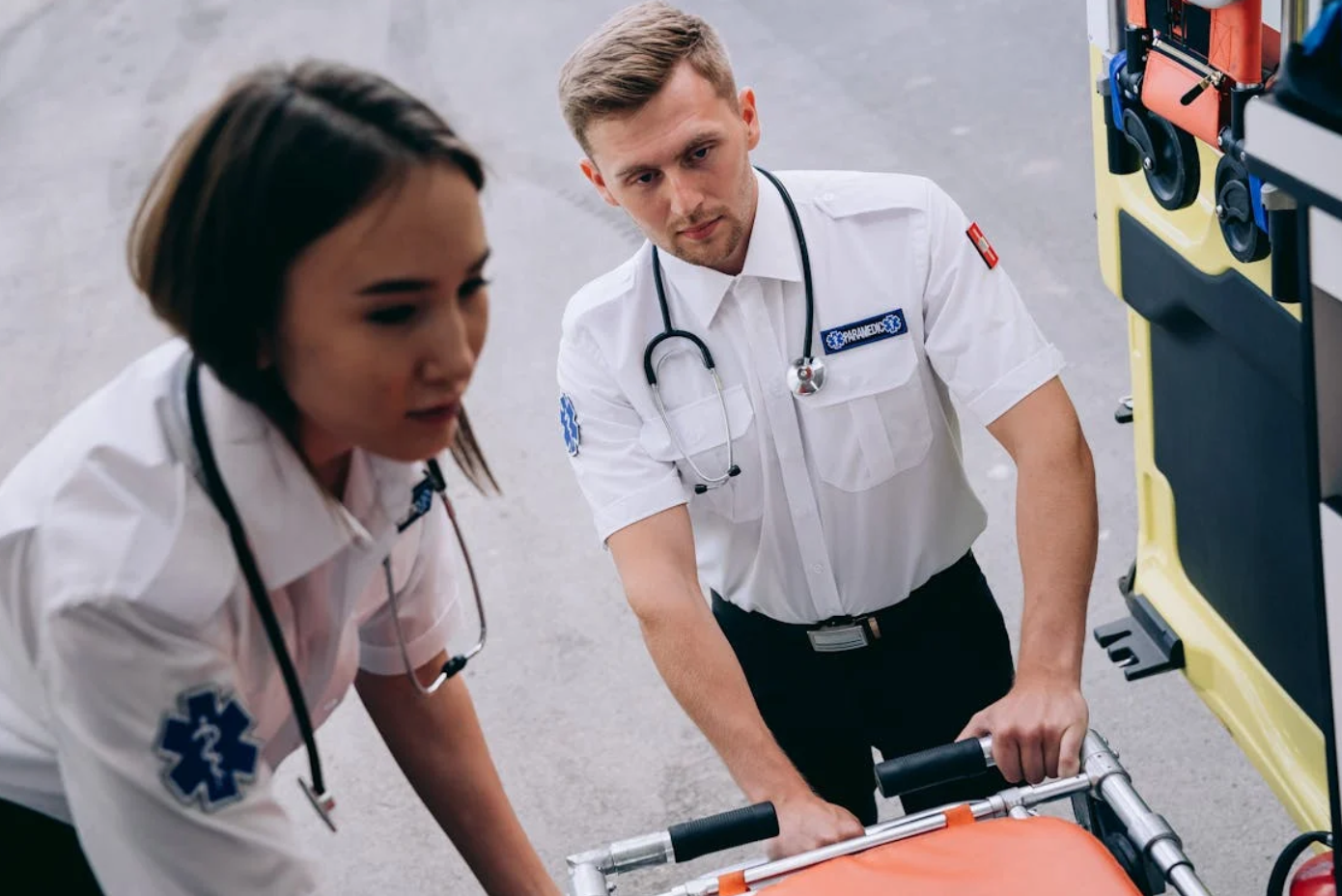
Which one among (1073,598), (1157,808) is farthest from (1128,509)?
(1073,598)

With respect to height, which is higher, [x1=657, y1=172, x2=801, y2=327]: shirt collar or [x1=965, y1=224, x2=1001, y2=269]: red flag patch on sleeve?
[x1=657, y1=172, x2=801, y2=327]: shirt collar

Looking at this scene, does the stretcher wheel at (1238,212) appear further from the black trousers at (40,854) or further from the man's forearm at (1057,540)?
the black trousers at (40,854)

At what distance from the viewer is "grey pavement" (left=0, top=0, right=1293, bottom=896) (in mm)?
2982

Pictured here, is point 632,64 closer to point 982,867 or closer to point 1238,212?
point 1238,212

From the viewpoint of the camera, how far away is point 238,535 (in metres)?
1.12

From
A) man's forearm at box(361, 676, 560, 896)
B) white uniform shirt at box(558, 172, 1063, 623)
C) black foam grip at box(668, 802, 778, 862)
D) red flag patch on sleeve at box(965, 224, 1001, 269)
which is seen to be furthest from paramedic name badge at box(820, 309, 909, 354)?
man's forearm at box(361, 676, 560, 896)

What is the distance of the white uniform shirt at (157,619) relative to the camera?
105 centimetres

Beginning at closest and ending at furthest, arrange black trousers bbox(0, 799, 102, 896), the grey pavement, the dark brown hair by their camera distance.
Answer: the dark brown hair < black trousers bbox(0, 799, 102, 896) < the grey pavement

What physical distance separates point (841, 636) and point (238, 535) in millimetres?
1139

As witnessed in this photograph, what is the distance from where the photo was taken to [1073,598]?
1872mm

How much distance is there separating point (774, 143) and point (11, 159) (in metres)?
3.62

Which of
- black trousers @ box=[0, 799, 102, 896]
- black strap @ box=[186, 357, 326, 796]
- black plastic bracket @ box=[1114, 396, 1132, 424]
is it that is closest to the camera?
black strap @ box=[186, 357, 326, 796]

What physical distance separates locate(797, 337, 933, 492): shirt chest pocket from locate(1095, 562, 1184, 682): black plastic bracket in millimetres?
674

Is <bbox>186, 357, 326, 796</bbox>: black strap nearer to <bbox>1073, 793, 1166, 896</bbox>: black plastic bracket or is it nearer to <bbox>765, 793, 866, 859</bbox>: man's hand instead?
<bbox>765, 793, 866, 859</bbox>: man's hand
